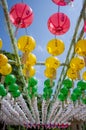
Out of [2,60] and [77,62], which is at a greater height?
[2,60]

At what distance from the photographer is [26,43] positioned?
4926mm

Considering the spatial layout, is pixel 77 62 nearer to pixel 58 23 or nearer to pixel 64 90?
pixel 58 23

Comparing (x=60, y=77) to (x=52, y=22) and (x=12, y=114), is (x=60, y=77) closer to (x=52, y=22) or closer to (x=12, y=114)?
(x=52, y=22)

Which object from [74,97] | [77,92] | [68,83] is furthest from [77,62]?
[74,97]

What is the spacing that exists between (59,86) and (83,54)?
10.6 feet

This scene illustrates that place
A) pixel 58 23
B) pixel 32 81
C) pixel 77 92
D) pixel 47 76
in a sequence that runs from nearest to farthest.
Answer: pixel 58 23
pixel 47 76
pixel 32 81
pixel 77 92

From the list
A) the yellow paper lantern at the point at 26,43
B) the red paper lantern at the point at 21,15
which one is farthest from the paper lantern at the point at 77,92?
the red paper lantern at the point at 21,15

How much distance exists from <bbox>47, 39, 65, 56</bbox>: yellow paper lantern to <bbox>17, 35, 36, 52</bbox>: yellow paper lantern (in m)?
0.32

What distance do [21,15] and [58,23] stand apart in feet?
2.16

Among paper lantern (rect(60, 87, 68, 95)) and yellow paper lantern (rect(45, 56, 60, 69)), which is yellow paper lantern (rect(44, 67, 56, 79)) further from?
paper lantern (rect(60, 87, 68, 95))

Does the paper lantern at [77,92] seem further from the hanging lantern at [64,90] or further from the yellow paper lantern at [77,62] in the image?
the yellow paper lantern at [77,62]

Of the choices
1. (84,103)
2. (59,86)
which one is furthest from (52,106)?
(59,86)

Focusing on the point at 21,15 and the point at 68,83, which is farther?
the point at 68,83

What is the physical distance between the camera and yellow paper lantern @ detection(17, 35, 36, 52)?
194 inches
